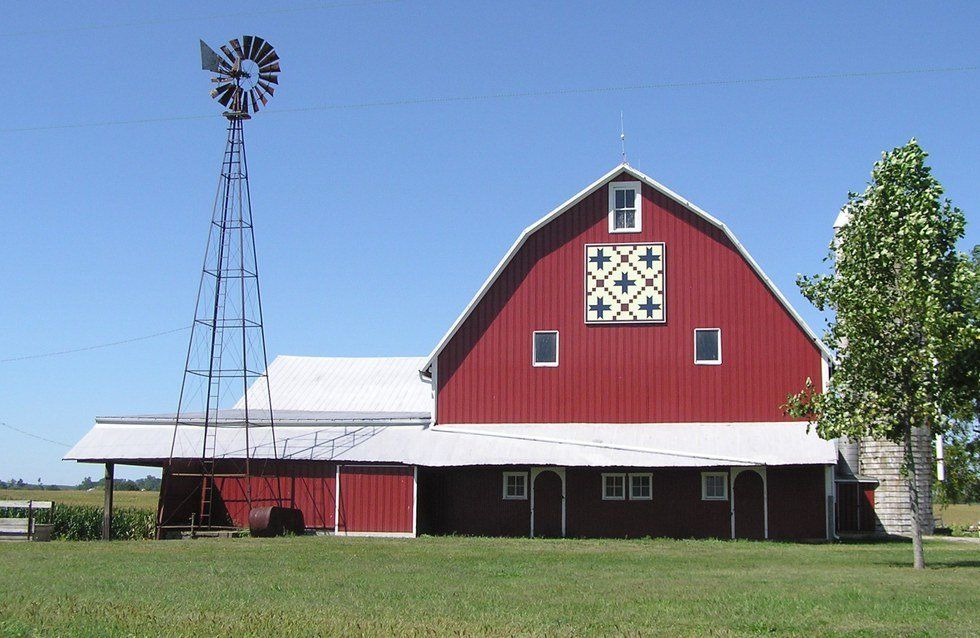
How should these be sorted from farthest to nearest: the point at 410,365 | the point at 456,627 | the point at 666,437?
the point at 410,365 < the point at 666,437 < the point at 456,627

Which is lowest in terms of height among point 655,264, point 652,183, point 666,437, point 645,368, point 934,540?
point 934,540

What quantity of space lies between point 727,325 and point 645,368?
9.66 ft

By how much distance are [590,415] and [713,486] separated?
4534 mm

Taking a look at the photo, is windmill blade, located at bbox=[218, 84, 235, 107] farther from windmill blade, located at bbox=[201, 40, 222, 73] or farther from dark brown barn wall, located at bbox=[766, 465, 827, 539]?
dark brown barn wall, located at bbox=[766, 465, 827, 539]

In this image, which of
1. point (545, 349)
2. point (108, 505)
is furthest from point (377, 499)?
point (108, 505)

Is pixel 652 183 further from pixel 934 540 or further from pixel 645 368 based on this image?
pixel 934 540

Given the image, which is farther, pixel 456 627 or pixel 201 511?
pixel 201 511

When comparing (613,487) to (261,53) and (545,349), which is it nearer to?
(545,349)

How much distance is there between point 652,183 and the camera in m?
36.8

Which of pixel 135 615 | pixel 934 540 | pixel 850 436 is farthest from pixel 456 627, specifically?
pixel 934 540

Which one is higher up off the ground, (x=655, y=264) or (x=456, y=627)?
(x=655, y=264)

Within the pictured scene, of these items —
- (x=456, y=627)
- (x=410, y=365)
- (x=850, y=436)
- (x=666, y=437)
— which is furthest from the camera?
(x=410, y=365)

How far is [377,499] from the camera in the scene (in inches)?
1388

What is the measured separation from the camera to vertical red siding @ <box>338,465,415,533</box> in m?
35.0
